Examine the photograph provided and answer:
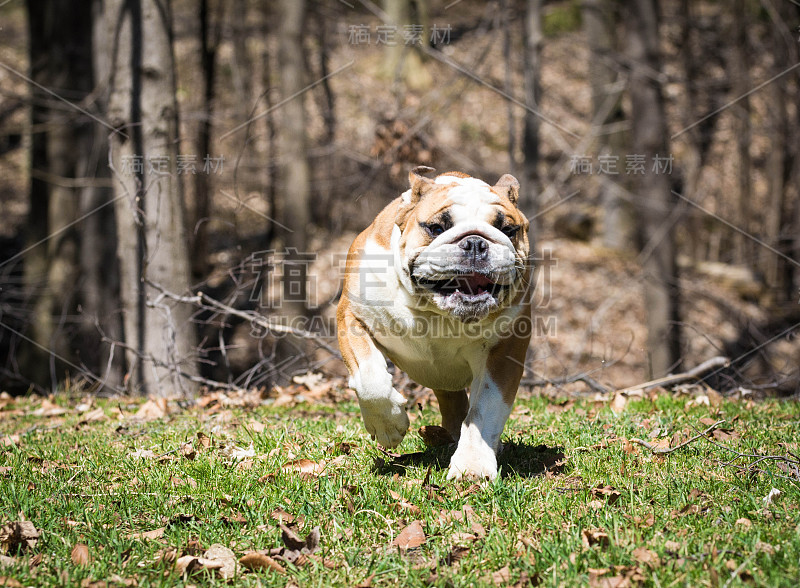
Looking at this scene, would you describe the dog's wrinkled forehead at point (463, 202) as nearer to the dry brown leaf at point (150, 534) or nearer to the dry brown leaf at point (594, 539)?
the dry brown leaf at point (594, 539)

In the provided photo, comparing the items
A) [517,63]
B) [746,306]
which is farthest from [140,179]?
[517,63]

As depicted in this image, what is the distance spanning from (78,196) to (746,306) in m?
13.6

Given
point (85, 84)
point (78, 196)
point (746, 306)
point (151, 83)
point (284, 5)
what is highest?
point (284, 5)

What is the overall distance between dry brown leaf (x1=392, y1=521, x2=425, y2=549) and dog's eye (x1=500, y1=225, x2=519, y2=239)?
1.58m

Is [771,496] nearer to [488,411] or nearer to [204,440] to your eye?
[488,411]

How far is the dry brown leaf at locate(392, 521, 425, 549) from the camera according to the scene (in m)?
3.23

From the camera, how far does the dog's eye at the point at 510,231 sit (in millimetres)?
4080

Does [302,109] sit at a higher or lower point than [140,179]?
higher

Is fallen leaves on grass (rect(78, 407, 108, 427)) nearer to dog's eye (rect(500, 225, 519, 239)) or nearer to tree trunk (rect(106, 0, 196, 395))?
tree trunk (rect(106, 0, 196, 395))

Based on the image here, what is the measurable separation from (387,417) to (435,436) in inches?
39.1

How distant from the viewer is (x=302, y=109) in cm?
1249

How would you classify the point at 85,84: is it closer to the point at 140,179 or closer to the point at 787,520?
the point at 140,179

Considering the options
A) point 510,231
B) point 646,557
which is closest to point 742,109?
point 510,231

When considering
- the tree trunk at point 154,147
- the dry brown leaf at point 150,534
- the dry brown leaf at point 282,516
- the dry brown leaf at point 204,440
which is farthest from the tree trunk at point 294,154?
the dry brown leaf at point 150,534
